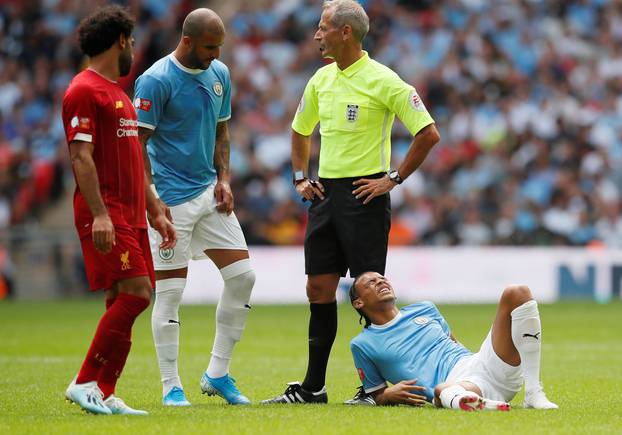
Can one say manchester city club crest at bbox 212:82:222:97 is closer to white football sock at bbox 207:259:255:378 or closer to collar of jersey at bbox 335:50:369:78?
collar of jersey at bbox 335:50:369:78

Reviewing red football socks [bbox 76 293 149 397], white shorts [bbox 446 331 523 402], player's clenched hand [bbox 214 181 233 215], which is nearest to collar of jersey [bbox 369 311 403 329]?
white shorts [bbox 446 331 523 402]

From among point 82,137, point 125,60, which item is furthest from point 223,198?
→ point 82,137

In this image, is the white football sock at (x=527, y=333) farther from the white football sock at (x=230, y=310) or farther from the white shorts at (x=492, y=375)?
the white football sock at (x=230, y=310)

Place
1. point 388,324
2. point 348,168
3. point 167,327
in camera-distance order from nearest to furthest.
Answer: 1. point 388,324
2. point 167,327
3. point 348,168

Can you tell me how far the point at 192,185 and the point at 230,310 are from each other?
3.12 feet

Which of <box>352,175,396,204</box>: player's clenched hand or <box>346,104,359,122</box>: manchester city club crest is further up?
<box>346,104,359,122</box>: manchester city club crest

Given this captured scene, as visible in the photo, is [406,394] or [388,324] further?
[388,324]

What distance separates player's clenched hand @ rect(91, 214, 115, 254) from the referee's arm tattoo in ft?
6.20

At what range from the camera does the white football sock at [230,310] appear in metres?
8.68

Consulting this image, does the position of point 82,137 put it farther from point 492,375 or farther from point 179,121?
point 492,375

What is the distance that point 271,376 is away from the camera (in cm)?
1070

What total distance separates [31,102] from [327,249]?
55.4 feet

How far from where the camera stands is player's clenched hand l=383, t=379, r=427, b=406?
7805 millimetres

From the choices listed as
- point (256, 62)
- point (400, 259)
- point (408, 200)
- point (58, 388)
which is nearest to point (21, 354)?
point (58, 388)
